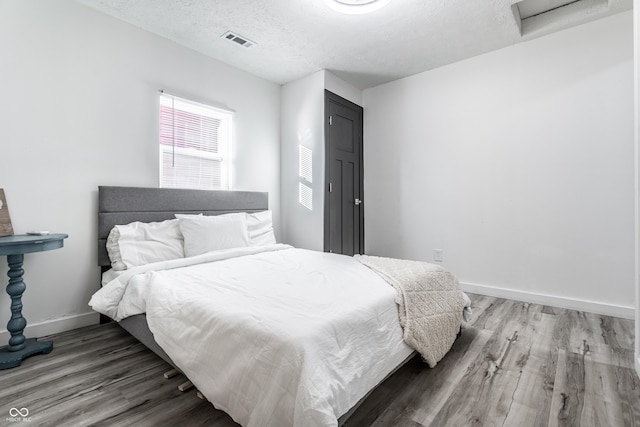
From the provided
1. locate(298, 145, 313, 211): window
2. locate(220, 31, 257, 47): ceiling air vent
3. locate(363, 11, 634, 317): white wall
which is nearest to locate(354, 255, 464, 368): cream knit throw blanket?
locate(363, 11, 634, 317): white wall

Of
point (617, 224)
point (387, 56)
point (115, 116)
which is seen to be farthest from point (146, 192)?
point (617, 224)

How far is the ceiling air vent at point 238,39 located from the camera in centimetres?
287

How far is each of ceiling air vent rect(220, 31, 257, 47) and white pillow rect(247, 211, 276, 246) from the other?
5.86ft

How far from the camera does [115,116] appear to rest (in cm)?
259

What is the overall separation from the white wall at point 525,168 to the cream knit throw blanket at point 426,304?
4.86 feet

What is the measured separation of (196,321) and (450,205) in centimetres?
309

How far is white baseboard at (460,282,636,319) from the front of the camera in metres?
2.61

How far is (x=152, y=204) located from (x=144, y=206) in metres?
0.07

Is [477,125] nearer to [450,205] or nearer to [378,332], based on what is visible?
[450,205]

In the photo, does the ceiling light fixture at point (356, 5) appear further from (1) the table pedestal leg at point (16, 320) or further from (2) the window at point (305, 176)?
(1) the table pedestal leg at point (16, 320)

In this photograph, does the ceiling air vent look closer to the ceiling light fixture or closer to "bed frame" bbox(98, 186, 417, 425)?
the ceiling light fixture

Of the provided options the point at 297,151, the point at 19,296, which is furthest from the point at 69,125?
the point at 297,151

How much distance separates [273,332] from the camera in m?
1.18

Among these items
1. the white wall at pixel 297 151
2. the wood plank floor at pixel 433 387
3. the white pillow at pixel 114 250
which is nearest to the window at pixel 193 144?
the white pillow at pixel 114 250
